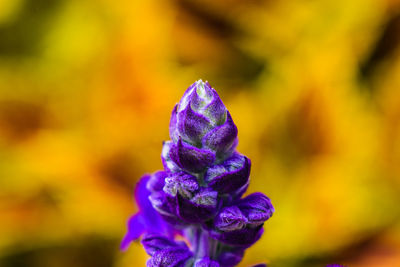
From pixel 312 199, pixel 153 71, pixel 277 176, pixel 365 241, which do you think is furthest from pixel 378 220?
pixel 153 71

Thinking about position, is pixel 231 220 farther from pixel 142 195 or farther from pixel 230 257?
pixel 142 195

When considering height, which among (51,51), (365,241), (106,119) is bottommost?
(365,241)

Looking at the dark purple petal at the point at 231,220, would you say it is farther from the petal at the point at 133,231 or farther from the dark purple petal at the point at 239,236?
the petal at the point at 133,231

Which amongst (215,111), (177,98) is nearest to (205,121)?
(215,111)

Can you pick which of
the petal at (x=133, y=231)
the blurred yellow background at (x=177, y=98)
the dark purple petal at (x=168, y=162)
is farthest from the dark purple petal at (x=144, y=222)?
the blurred yellow background at (x=177, y=98)

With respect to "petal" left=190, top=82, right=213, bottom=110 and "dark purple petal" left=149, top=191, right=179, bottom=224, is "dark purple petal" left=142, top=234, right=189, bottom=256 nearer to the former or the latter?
"dark purple petal" left=149, top=191, right=179, bottom=224

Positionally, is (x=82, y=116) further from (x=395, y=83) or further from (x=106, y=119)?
(x=395, y=83)

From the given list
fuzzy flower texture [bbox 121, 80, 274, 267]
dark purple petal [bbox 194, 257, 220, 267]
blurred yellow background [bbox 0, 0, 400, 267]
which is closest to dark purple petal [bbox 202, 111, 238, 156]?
fuzzy flower texture [bbox 121, 80, 274, 267]
